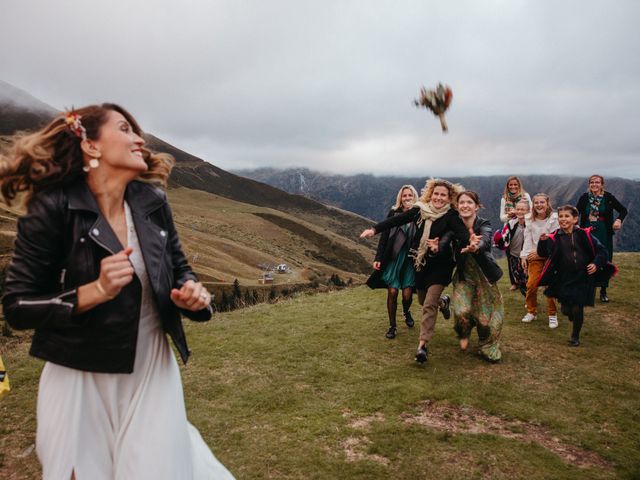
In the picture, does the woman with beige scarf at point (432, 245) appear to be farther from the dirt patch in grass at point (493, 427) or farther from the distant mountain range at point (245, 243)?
the distant mountain range at point (245, 243)

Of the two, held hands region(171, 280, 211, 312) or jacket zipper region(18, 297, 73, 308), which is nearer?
jacket zipper region(18, 297, 73, 308)

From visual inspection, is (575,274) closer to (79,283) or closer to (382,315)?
(382,315)

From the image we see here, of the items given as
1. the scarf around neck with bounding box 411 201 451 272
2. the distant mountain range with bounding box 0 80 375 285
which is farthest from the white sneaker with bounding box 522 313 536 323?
the distant mountain range with bounding box 0 80 375 285

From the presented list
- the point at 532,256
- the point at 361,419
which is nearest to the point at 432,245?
the point at 361,419

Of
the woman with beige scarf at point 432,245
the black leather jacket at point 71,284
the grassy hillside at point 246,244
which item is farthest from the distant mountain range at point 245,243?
the black leather jacket at point 71,284

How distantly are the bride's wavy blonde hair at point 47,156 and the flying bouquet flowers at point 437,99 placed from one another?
386 cm

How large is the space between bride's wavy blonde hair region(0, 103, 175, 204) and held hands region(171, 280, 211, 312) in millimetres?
853

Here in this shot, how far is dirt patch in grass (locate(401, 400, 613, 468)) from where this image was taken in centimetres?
497

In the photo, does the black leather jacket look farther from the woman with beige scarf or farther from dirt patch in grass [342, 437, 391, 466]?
the woman with beige scarf

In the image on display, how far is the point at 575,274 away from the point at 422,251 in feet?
9.81

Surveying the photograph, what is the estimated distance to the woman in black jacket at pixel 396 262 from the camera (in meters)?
8.91

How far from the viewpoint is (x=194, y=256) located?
278 ft

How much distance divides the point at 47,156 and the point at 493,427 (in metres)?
5.45

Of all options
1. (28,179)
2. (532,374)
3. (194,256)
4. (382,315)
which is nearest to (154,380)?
(28,179)
